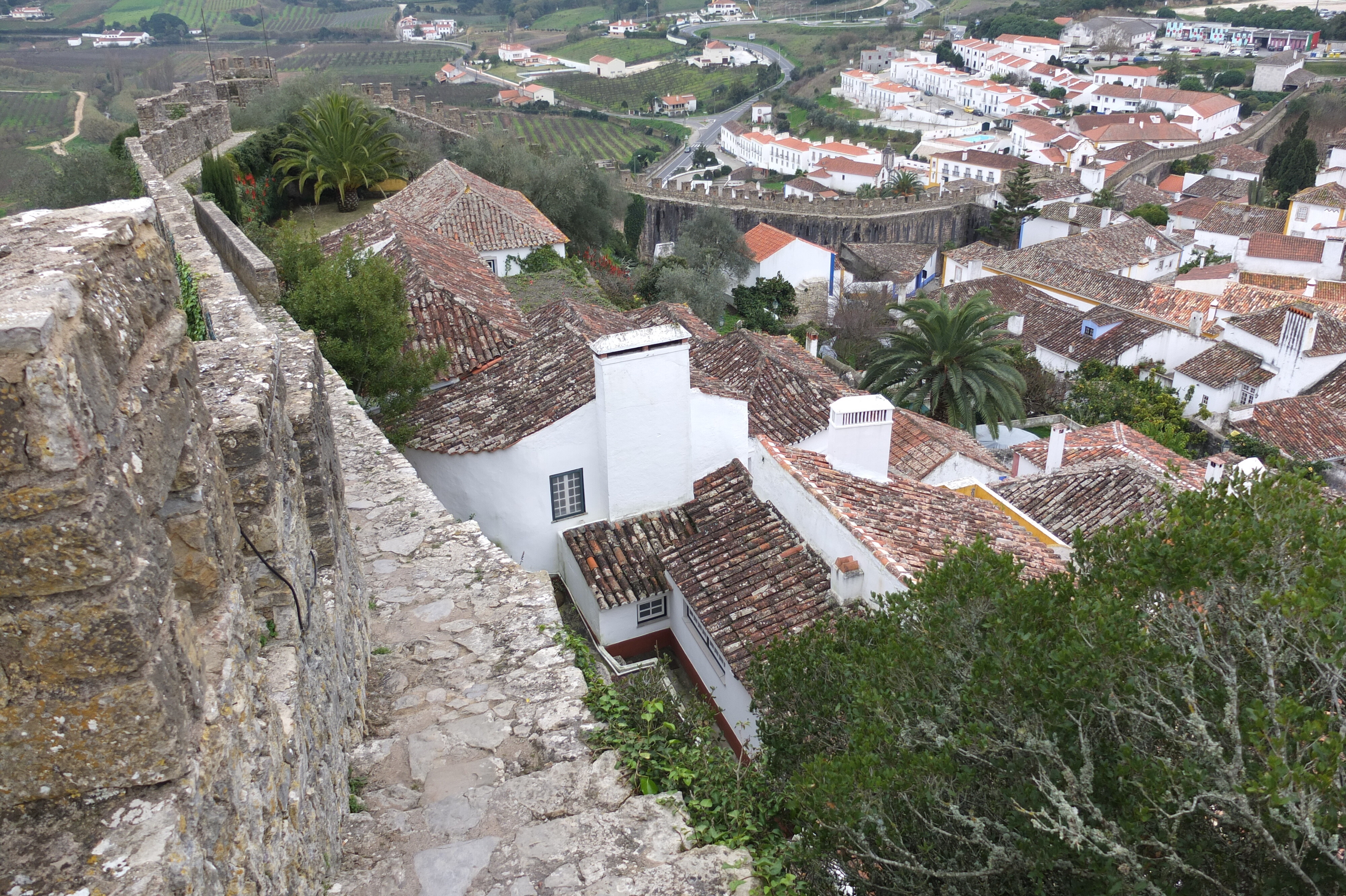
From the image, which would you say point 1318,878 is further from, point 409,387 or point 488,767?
point 409,387

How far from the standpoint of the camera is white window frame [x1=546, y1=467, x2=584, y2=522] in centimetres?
1015

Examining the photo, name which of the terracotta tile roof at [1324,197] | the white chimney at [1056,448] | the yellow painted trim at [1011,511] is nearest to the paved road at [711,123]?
the terracotta tile roof at [1324,197]

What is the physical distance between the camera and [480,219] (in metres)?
18.7

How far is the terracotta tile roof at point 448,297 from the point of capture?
12055 mm

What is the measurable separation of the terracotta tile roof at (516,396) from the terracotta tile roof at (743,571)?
71.4 inches

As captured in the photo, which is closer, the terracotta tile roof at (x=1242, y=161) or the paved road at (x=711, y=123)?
the terracotta tile roof at (x=1242, y=161)

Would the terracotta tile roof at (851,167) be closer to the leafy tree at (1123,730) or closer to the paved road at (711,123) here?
the paved road at (711,123)

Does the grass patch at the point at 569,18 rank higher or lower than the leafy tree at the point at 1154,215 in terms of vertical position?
higher

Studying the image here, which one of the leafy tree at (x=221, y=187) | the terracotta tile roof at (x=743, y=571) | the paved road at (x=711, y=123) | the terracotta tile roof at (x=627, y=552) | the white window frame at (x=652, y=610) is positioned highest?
the leafy tree at (x=221, y=187)

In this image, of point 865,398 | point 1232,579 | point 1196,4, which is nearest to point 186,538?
point 1232,579

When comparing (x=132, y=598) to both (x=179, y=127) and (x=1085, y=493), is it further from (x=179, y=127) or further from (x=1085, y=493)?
(x=179, y=127)

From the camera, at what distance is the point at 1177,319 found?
31.2 metres

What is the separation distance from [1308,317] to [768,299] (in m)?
17.2

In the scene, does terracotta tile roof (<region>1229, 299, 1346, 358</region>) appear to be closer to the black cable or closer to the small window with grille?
the small window with grille
